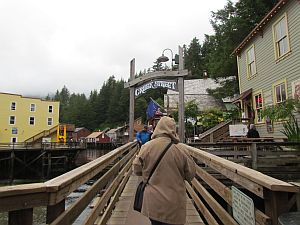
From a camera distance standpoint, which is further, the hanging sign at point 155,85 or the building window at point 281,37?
the building window at point 281,37

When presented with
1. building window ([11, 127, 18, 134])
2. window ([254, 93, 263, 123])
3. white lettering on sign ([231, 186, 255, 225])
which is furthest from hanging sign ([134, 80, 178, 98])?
building window ([11, 127, 18, 134])

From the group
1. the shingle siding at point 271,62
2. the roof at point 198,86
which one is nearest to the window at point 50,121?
the roof at point 198,86

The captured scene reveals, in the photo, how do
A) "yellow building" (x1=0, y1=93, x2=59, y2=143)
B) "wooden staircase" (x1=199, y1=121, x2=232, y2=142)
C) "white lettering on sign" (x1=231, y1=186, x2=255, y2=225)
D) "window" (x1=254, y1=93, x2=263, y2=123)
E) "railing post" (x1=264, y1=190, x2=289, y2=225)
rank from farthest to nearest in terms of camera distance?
"yellow building" (x1=0, y1=93, x2=59, y2=143) → "wooden staircase" (x1=199, y1=121, x2=232, y2=142) → "window" (x1=254, y1=93, x2=263, y2=123) → "white lettering on sign" (x1=231, y1=186, x2=255, y2=225) → "railing post" (x1=264, y1=190, x2=289, y2=225)

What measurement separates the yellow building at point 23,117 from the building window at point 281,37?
136 feet

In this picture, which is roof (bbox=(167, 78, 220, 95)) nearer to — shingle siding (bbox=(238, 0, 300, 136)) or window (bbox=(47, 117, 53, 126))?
shingle siding (bbox=(238, 0, 300, 136))

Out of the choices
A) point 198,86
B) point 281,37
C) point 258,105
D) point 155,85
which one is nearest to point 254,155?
point 155,85

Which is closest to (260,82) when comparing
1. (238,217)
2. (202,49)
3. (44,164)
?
(238,217)

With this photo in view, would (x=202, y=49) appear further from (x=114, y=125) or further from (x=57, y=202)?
(x=57, y=202)

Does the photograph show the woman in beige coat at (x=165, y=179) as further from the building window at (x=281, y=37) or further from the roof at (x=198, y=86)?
the roof at (x=198, y=86)

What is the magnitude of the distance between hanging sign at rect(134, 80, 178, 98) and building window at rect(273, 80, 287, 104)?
5195 millimetres

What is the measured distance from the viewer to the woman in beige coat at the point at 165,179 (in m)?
2.79

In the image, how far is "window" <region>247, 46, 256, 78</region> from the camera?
15.5m

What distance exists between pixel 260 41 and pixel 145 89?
7.02 metres

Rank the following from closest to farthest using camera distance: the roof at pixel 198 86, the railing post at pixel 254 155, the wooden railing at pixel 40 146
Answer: the railing post at pixel 254 155
the roof at pixel 198 86
the wooden railing at pixel 40 146
